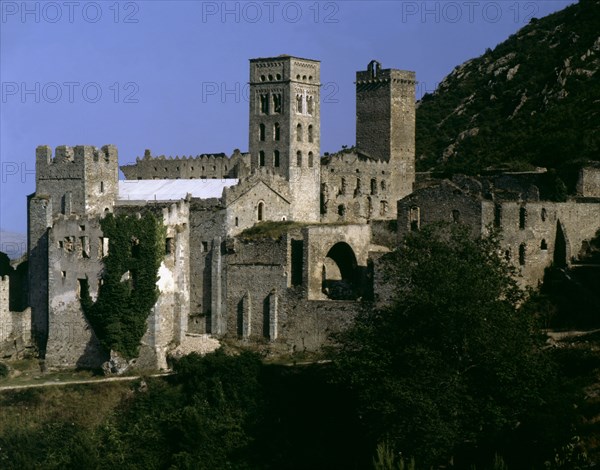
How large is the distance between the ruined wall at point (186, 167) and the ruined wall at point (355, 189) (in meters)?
5.08

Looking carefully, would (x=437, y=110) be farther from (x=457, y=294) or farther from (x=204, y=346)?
(x=457, y=294)

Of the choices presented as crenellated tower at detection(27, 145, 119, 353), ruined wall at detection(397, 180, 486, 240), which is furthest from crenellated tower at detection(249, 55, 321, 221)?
crenellated tower at detection(27, 145, 119, 353)

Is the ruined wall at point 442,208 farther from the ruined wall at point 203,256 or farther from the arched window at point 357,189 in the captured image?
the arched window at point 357,189

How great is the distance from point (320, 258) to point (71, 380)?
40.2 feet

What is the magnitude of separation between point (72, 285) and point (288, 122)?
59.4ft

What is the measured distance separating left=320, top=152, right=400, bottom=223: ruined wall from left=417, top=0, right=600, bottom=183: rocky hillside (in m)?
4.87

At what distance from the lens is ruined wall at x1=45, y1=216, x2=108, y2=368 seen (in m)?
57.6

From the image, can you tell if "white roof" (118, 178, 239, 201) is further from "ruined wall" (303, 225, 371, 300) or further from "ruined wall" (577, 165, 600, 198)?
"ruined wall" (577, 165, 600, 198)

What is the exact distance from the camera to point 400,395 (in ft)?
151

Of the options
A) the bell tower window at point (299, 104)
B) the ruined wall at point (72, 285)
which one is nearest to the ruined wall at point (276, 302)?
the ruined wall at point (72, 285)

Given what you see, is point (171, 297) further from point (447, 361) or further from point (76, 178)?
point (447, 361)

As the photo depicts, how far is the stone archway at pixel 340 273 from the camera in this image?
192 ft

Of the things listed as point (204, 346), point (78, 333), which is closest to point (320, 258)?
point (204, 346)

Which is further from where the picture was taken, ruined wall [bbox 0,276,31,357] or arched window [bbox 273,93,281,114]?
arched window [bbox 273,93,281,114]
